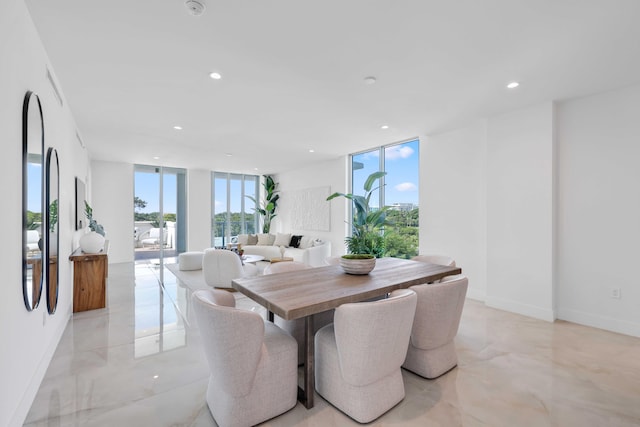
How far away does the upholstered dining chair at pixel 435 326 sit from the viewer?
6.84ft

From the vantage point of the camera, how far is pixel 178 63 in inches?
99.8

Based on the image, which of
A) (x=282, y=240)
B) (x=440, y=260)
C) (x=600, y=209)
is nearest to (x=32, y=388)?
(x=440, y=260)

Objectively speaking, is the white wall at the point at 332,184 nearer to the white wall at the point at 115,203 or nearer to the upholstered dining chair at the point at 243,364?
the white wall at the point at 115,203

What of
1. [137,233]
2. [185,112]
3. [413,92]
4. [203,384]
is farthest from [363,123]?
[137,233]

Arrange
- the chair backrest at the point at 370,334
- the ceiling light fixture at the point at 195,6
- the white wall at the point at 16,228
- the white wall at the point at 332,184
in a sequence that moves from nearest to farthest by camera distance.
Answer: the white wall at the point at 16,228 → the chair backrest at the point at 370,334 → the ceiling light fixture at the point at 195,6 → the white wall at the point at 332,184

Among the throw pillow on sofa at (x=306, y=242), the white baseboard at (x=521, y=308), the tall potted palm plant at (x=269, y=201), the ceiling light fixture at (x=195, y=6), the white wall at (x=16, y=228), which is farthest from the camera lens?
the tall potted palm plant at (x=269, y=201)

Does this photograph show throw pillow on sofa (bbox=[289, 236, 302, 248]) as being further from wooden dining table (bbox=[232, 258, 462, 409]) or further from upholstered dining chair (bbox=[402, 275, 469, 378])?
upholstered dining chair (bbox=[402, 275, 469, 378])

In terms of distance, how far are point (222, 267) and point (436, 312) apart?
3410 mm

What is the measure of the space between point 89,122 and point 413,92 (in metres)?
4.49

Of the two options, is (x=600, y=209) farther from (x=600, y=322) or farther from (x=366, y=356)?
(x=366, y=356)

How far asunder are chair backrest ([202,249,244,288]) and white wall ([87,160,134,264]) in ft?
13.9

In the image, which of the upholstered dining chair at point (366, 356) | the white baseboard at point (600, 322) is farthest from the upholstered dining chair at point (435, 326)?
the white baseboard at point (600, 322)

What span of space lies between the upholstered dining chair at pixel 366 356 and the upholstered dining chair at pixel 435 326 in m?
0.35

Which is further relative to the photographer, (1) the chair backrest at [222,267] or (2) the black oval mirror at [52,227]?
(1) the chair backrest at [222,267]
